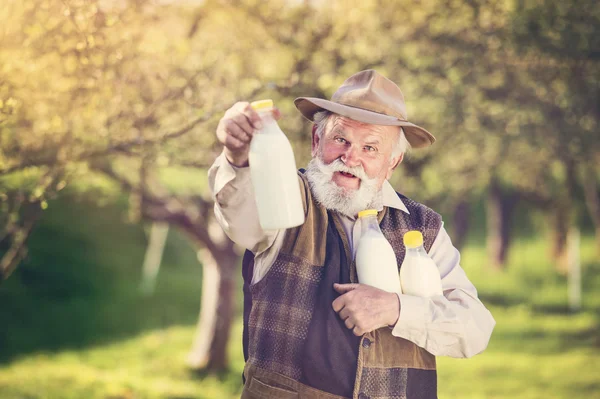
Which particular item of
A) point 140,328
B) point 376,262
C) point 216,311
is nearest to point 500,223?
point 140,328

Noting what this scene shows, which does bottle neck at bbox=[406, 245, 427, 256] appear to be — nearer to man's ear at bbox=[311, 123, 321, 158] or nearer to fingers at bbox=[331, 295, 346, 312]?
fingers at bbox=[331, 295, 346, 312]

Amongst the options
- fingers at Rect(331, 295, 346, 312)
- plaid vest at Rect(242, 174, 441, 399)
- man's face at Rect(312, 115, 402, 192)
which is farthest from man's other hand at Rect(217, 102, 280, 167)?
fingers at Rect(331, 295, 346, 312)

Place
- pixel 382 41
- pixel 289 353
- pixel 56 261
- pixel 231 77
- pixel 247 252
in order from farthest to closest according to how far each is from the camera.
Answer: pixel 56 261 < pixel 382 41 < pixel 231 77 < pixel 247 252 < pixel 289 353

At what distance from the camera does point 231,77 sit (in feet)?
17.5

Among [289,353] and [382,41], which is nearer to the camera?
[289,353]

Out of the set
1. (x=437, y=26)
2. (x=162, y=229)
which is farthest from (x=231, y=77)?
(x=162, y=229)

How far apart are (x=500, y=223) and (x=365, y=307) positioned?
13.6 m

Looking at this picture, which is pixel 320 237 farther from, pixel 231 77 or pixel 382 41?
pixel 382 41

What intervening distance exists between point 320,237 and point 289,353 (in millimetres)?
420

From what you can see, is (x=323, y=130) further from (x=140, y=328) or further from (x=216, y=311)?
(x=140, y=328)

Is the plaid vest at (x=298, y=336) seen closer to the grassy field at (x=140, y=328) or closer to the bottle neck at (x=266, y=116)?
the bottle neck at (x=266, y=116)

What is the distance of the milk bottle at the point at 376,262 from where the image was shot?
7.79ft

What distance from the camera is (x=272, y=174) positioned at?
7.01 feet

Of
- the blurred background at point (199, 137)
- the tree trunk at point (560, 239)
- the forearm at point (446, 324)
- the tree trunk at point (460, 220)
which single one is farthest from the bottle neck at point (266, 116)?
the tree trunk at point (560, 239)
